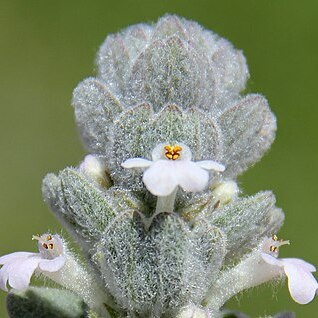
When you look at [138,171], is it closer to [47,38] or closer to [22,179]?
[22,179]

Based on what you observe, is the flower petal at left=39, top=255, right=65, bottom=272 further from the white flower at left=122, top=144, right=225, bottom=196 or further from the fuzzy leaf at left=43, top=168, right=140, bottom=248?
the white flower at left=122, top=144, right=225, bottom=196

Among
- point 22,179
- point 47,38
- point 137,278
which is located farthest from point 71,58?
point 137,278

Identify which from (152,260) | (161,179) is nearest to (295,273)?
(152,260)

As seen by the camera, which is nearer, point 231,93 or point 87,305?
point 87,305

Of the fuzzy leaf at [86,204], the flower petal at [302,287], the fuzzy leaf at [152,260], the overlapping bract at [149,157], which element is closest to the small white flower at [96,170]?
the overlapping bract at [149,157]

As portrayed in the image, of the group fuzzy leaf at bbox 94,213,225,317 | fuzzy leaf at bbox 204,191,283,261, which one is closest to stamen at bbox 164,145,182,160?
fuzzy leaf at bbox 94,213,225,317

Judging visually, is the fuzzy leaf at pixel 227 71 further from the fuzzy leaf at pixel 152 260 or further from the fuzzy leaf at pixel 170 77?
the fuzzy leaf at pixel 152 260

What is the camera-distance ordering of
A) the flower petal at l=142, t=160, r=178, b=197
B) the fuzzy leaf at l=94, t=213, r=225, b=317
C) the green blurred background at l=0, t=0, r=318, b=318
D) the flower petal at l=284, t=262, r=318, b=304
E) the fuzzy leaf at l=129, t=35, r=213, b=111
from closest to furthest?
the flower petal at l=142, t=160, r=178, b=197 < the fuzzy leaf at l=94, t=213, r=225, b=317 < the flower petal at l=284, t=262, r=318, b=304 < the fuzzy leaf at l=129, t=35, r=213, b=111 < the green blurred background at l=0, t=0, r=318, b=318

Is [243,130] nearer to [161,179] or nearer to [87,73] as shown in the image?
[161,179]
